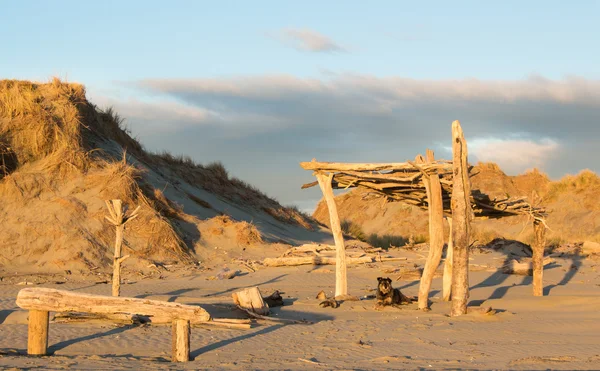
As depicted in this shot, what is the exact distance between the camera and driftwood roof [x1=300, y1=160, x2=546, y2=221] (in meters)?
13.4

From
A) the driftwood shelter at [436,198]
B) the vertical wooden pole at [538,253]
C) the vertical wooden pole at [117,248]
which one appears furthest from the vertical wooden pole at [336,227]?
the vertical wooden pole at [538,253]

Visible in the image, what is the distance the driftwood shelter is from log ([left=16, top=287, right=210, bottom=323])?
16.7 feet

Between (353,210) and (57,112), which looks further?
(353,210)

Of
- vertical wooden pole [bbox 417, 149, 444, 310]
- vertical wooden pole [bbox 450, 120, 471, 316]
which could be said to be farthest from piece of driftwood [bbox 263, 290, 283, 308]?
vertical wooden pole [bbox 450, 120, 471, 316]

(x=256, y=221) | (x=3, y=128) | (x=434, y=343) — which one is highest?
(x=3, y=128)

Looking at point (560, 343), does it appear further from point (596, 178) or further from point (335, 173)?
point (596, 178)

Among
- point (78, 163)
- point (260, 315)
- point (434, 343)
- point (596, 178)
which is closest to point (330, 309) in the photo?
point (260, 315)

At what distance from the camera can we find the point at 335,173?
13922 mm

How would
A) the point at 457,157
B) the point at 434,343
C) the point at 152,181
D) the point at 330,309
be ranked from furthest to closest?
the point at 152,181, the point at 330,309, the point at 457,157, the point at 434,343

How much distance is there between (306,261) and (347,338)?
36.7ft

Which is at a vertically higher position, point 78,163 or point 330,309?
point 78,163

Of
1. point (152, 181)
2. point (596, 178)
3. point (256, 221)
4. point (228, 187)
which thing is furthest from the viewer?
point (596, 178)

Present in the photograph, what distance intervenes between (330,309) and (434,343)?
3.86 m

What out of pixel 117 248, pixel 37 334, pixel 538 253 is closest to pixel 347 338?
pixel 37 334
